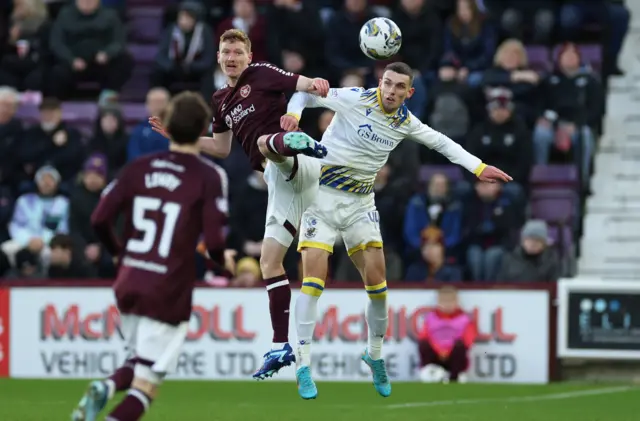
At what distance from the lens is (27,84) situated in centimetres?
2041

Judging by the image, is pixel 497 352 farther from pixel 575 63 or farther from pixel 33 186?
pixel 33 186

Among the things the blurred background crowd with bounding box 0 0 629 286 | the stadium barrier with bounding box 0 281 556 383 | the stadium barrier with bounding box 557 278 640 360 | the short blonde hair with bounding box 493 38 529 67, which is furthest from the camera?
the short blonde hair with bounding box 493 38 529 67

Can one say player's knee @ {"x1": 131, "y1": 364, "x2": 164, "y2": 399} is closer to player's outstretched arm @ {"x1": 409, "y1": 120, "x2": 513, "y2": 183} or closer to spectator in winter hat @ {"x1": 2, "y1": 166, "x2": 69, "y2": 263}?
player's outstretched arm @ {"x1": 409, "y1": 120, "x2": 513, "y2": 183}

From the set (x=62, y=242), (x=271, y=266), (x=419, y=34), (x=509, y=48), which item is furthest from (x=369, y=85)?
(x=271, y=266)

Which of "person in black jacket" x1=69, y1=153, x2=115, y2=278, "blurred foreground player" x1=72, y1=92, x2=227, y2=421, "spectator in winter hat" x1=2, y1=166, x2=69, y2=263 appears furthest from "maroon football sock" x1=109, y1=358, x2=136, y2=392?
Answer: "spectator in winter hat" x1=2, y1=166, x2=69, y2=263

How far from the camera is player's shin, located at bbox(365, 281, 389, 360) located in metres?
12.2

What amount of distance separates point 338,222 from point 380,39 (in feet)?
5.01

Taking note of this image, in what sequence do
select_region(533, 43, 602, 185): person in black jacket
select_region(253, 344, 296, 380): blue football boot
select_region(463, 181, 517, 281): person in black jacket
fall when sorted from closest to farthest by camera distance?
select_region(253, 344, 296, 380): blue football boot, select_region(463, 181, 517, 281): person in black jacket, select_region(533, 43, 602, 185): person in black jacket

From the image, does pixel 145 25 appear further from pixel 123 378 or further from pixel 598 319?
pixel 123 378

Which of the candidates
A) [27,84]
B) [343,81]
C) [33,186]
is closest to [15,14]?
[27,84]

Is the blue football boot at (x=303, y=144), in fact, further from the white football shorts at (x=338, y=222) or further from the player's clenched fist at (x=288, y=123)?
the white football shorts at (x=338, y=222)

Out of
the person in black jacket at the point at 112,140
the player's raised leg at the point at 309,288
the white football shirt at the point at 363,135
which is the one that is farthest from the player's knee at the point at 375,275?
the person in black jacket at the point at 112,140

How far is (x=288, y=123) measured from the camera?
1105 cm

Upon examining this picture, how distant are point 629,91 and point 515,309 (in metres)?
4.82
